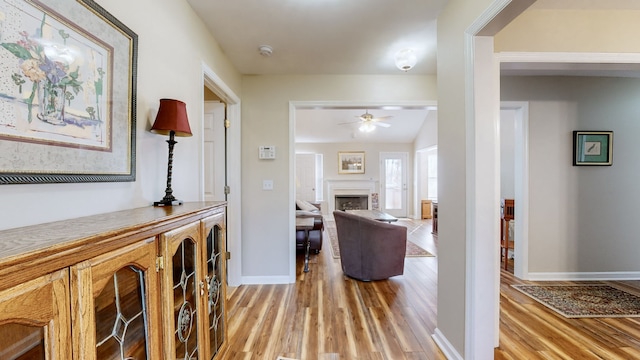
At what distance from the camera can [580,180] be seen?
9.89 ft

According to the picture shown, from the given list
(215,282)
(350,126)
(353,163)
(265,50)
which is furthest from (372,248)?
(353,163)

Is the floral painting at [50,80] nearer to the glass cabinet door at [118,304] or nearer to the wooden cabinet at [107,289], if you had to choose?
the wooden cabinet at [107,289]

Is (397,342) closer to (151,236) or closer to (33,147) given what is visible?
(151,236)

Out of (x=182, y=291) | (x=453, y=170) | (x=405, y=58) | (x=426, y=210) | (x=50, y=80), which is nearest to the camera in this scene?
(x=50, y=80)

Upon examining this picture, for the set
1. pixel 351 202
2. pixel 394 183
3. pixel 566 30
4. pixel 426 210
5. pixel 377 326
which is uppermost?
pixel 566 30

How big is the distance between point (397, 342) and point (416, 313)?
51cm

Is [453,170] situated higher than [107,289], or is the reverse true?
[453,170]

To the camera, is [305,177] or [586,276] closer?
[586,276]

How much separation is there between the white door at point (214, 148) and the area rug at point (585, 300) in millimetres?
3452

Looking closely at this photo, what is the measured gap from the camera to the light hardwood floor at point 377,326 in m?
1.77

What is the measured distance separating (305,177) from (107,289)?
6910mm

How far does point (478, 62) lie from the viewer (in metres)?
1.45

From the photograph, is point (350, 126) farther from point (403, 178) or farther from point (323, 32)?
point (323, 32)

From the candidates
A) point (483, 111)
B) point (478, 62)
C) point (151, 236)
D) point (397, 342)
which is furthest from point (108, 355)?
point (478, 62)
